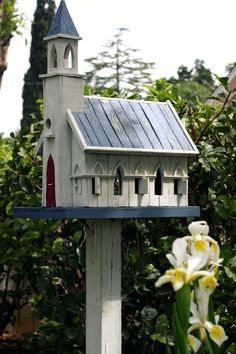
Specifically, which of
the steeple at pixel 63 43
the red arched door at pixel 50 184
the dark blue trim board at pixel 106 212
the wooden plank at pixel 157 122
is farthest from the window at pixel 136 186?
the steeple at pixel 63 43

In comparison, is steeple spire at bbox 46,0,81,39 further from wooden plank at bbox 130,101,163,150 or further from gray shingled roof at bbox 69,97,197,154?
wooden plank at bbox 130,101,163,150

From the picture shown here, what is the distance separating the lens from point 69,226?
6363 millimetres

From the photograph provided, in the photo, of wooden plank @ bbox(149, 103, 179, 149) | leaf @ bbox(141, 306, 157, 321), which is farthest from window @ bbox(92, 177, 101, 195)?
leaf @ bbox(141, 306, 157, 321)

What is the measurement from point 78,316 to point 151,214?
4.83 feet

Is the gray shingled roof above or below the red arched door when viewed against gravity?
above

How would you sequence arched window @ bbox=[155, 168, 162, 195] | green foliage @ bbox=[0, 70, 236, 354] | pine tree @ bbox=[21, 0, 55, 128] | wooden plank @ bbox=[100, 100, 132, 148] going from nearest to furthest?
wooden plank @ bbox=[100, 100, 132, 148] → arched window @ bbox=[155, 168, 162, 195] → green foliage @ bbox=[0, 70, 236, 354] → pine tree @ bbox=[21, 0, 55, 128]

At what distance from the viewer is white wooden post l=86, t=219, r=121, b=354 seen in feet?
15.9

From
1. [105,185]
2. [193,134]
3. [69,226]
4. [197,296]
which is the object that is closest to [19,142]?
[69,226]

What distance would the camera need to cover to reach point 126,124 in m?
4.92

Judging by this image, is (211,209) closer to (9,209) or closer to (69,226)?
(69,226)

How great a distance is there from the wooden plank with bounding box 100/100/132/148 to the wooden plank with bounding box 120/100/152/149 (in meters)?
0.10

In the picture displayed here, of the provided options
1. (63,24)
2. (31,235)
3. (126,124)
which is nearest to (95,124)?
(126,124)

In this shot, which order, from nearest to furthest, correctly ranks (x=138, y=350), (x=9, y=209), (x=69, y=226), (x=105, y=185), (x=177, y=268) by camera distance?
1. (x=177, y=268)
2. (x=105, y=185)
3. (x=138, y=350)
4. (x=69, y=226)
5. (x=9, y=209)

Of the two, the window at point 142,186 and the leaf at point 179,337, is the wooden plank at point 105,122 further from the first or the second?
the leaf at point 179,337
